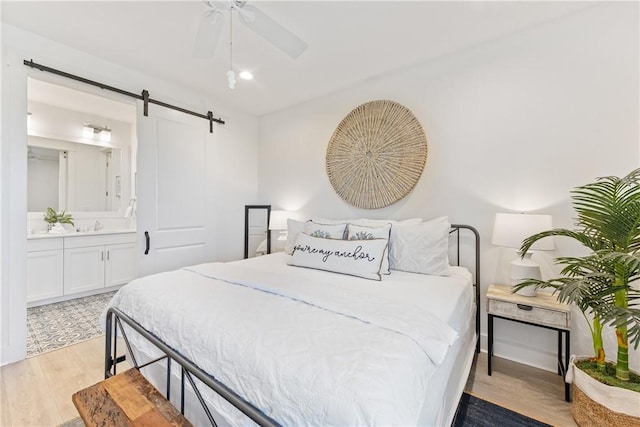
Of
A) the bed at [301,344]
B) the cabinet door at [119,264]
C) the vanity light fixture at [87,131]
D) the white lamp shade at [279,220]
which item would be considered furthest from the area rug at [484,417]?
the vanity light fixture at [87,131]

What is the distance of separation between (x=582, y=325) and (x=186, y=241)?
376cm

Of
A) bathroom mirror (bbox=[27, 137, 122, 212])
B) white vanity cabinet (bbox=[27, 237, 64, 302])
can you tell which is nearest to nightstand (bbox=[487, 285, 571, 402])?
white vanity cabinet (bbox=[27, 237, 64, 302])

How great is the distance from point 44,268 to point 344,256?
12.3 feet

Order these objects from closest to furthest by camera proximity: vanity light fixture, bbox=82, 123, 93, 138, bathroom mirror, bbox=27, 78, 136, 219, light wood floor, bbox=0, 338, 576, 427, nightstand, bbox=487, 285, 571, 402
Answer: light wood floor, bbox=0, 338, 576, 427, nightstand, bbox=487, 285, 571, 402, bathroom mirror, bbox=27, 78, 136, 219, vanity light fixture, bbox=82, 123, 93, 138

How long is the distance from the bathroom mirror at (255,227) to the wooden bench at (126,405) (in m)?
2.78

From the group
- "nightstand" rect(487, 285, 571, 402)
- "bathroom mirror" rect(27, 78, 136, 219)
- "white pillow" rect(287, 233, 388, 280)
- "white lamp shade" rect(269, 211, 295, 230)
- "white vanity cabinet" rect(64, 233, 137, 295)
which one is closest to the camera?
"nightstand" rect(487, 285, 571, 402)

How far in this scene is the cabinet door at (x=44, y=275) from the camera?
3.30 meters

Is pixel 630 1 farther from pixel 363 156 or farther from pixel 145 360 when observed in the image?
pixel 145 360

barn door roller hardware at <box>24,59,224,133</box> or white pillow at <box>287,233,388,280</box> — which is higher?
barn door roller hardware at <box>24,59,224,133</box>

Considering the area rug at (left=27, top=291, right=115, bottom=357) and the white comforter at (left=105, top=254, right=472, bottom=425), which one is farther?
the area rug at (left=27, top=291, right=115, bottom=357)

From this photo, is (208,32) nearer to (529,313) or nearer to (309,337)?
(309,337)

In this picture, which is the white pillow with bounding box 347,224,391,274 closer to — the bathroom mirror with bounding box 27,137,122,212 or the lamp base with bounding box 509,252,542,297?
the lamp base with bounding box 509,252,542,297

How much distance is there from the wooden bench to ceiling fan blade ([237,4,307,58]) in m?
1.93

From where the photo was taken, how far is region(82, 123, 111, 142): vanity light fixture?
4277 millimetres
